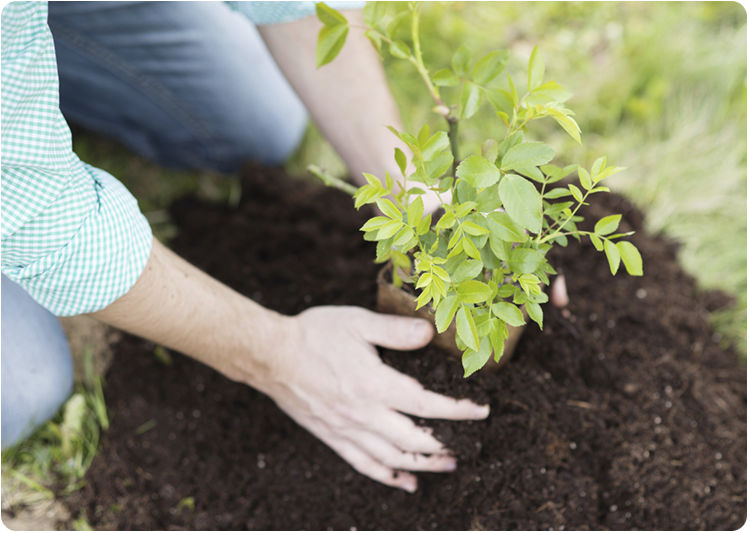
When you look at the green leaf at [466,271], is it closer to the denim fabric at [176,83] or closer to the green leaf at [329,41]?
the green leaf at [329,41]

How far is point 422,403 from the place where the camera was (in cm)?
112

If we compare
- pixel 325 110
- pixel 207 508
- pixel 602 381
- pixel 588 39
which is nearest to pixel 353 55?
pixel 325 110

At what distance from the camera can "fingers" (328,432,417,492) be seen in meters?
1.22

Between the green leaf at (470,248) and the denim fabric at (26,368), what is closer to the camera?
the green leaf at (470,248)

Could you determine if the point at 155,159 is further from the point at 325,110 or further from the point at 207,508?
the point at 207,508

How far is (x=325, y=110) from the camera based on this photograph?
4.99 ft

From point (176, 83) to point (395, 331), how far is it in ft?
4.40

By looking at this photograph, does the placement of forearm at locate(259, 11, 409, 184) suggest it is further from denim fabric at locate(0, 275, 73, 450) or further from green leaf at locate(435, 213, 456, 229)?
denim fabric at locate(0, 275, 73, 450)

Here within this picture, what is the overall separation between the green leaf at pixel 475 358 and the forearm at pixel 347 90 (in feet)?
2.49

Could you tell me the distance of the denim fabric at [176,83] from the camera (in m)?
1.69

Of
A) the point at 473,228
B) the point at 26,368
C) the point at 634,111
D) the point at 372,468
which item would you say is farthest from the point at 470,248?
the point at 634,111

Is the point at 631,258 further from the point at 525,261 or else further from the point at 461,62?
the point at 461,62

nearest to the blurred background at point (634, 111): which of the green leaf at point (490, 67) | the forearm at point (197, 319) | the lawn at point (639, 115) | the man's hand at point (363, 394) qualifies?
the lawn at point (639, 115)

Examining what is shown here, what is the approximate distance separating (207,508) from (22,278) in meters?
0.75
